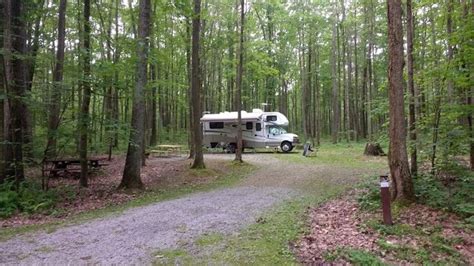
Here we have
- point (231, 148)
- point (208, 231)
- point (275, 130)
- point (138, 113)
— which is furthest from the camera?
point (231, 148)

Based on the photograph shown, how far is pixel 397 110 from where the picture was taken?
21.7 ft

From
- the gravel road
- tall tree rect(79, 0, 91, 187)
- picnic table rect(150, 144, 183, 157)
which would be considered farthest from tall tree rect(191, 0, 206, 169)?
picnic table rect(150, 144, 183, 157)

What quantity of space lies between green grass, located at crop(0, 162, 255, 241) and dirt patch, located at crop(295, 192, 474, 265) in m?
4.09

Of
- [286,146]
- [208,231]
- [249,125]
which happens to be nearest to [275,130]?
[286,146]

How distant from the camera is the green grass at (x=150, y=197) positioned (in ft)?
20.5

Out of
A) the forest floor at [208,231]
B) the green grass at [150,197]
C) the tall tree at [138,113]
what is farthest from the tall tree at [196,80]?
the tall tree at [138,113]

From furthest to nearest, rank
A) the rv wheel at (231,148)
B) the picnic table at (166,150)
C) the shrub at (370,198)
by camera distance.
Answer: the rv wheel at (231,148) < the picnic table at (166,150) < the shrub at (370,198)

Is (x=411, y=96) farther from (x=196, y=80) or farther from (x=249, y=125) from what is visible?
(x=249, y=125)

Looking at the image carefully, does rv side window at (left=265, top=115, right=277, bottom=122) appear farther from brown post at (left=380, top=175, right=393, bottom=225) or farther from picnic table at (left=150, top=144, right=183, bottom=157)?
brown post at (left=380, top=175, right=393, bottom=225)

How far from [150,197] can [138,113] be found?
240cm

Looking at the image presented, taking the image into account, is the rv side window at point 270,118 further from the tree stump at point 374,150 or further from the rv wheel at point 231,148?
the tree stump at point 374,150

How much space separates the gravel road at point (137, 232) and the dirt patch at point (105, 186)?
1.34 metres

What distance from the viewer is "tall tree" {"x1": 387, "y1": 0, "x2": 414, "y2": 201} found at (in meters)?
6.62

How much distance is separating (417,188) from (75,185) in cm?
934
